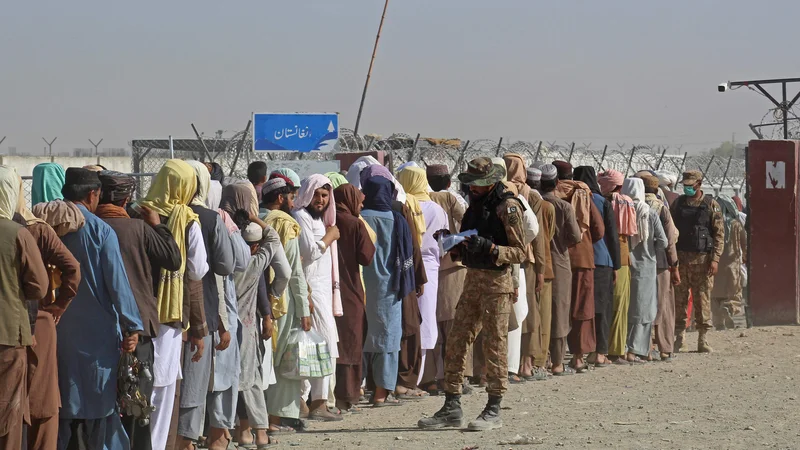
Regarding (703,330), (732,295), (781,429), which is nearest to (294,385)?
(781,429)

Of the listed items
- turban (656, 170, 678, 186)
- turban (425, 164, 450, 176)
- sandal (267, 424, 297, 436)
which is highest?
turban (656, 170, 678, 186)

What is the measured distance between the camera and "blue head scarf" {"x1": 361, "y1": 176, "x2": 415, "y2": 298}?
8.74m

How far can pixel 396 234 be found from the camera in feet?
28.9

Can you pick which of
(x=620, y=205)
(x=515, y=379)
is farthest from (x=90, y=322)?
(x=620, y=205)

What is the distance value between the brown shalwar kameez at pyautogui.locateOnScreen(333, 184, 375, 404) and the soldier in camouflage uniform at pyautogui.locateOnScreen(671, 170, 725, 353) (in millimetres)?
4646

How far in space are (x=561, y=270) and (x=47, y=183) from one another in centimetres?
542

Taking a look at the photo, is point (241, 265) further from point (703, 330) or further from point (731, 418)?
point (703, 330)

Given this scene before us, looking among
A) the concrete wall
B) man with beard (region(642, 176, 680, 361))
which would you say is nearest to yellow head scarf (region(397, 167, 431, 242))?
man with beard (region(642, 176, 680, 361))

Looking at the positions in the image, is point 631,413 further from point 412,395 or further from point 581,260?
point 581,260

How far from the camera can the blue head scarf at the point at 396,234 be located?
874 centimetres

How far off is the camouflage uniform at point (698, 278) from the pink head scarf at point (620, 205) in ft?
3.66

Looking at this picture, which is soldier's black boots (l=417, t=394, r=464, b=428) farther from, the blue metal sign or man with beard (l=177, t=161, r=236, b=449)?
the blue metal sign

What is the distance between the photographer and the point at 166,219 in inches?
245

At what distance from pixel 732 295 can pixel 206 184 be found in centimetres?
939
